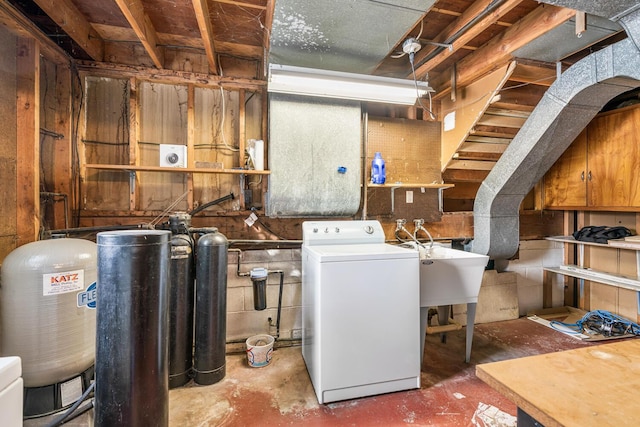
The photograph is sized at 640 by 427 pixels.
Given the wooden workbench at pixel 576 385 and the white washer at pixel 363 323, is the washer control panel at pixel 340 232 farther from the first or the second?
the wooden workbench at pixel 576 385

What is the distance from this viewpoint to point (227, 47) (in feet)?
8.68

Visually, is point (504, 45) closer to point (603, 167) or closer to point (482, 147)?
point (482, 147)

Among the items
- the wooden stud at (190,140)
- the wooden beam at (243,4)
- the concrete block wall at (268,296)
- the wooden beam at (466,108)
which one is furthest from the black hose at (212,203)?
the wooden beam at (466,108)

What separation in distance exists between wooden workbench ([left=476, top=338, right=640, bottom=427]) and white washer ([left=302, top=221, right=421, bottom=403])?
1071 millimetres

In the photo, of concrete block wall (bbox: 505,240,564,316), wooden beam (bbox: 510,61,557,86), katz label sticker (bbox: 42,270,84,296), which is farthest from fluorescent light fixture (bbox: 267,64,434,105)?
concrete block wall (bbox: 505,240,564,316)

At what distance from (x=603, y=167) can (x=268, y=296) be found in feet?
11.6

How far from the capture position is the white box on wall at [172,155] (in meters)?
2.48

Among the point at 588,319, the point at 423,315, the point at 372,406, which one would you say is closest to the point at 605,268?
the point at 588,319

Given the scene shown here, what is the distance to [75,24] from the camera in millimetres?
2135

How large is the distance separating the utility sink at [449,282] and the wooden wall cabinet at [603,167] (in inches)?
65.3

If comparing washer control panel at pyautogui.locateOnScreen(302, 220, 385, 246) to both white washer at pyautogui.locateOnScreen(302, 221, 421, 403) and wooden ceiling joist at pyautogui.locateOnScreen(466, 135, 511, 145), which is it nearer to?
white washer at pyautogui.locateOnScreen(302, 221, 421, 403)

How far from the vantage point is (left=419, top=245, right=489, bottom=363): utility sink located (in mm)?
2354

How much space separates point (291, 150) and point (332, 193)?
20.0 inches

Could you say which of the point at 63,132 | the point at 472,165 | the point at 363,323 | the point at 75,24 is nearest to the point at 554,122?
the point at 472,165
